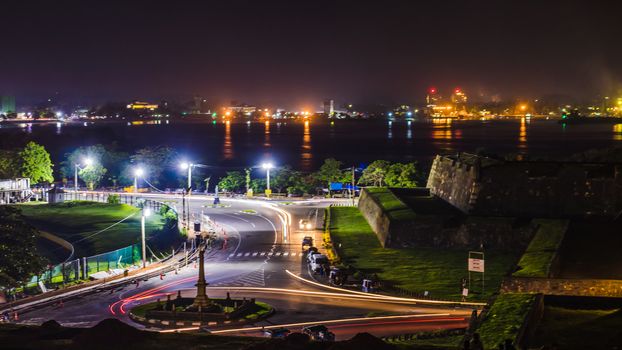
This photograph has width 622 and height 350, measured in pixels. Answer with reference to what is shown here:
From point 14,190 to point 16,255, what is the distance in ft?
142

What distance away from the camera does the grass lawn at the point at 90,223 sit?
53013mm

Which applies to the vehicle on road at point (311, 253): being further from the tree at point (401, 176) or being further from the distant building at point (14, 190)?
the distant building at point (14, 190)

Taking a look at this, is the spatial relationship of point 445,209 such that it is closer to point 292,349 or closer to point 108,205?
point 108,205

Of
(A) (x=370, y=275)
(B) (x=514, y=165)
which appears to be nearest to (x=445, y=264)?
(A) (x=370, y=275)

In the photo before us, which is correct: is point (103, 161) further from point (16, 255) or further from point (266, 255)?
point (16, 255)

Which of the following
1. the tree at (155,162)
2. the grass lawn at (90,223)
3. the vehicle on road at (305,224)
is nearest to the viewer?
the grass lawn at (90,223)

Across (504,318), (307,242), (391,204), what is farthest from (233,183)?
(504,318)

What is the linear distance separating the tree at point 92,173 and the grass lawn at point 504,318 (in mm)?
65304

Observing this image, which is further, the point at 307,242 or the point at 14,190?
the point at 14,190

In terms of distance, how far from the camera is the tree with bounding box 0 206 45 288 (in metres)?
34.9

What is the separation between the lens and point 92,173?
3450 inches

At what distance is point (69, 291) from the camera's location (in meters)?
36.8

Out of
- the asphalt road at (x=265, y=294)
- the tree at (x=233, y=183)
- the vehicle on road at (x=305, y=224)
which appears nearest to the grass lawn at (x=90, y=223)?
the asphalt road at (x=265, y=294)

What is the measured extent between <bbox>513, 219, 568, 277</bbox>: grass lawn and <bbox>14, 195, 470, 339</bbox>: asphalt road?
3.03 meters
